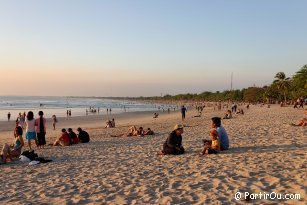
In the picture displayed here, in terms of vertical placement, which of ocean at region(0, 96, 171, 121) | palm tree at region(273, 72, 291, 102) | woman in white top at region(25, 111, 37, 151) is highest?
palm tree at region(273, 72, 291, 102)

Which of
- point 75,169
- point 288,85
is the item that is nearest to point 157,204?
point 75,169

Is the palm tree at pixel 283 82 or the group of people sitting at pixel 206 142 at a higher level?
the palm tree at pixel 283 82

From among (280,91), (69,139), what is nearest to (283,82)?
(280,91)

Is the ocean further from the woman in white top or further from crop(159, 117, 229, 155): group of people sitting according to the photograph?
crop(159, 117, 229, 155): group of people sitting

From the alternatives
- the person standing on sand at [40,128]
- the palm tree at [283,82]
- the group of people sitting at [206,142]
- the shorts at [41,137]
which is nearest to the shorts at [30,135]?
the person standing on sand at [40,128]

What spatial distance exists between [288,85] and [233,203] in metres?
82.9

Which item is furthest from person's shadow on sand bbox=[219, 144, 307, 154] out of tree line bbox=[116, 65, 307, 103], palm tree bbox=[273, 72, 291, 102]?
palm tree bbox=[273, 72, 291, 102]

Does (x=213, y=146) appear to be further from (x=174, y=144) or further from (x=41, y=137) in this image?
(x=41, y=137)

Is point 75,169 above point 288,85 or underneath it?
underneath

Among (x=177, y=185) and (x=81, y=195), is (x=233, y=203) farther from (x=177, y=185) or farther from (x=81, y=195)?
(x=81, y=195)

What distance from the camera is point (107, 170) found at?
9086mm

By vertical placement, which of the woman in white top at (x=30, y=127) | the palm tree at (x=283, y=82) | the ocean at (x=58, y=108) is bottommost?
the ocean at (x=58, y=108)

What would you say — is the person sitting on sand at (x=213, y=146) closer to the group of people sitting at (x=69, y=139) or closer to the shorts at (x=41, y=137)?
the group of people sitting at (x=69, y=139)

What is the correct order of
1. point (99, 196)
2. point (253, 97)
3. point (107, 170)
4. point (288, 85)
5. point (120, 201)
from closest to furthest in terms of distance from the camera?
1. point (120, 201)
2. point (99, 196)
3. point (107, 170)
4. point (288, 85)
5. point (253, 97)
